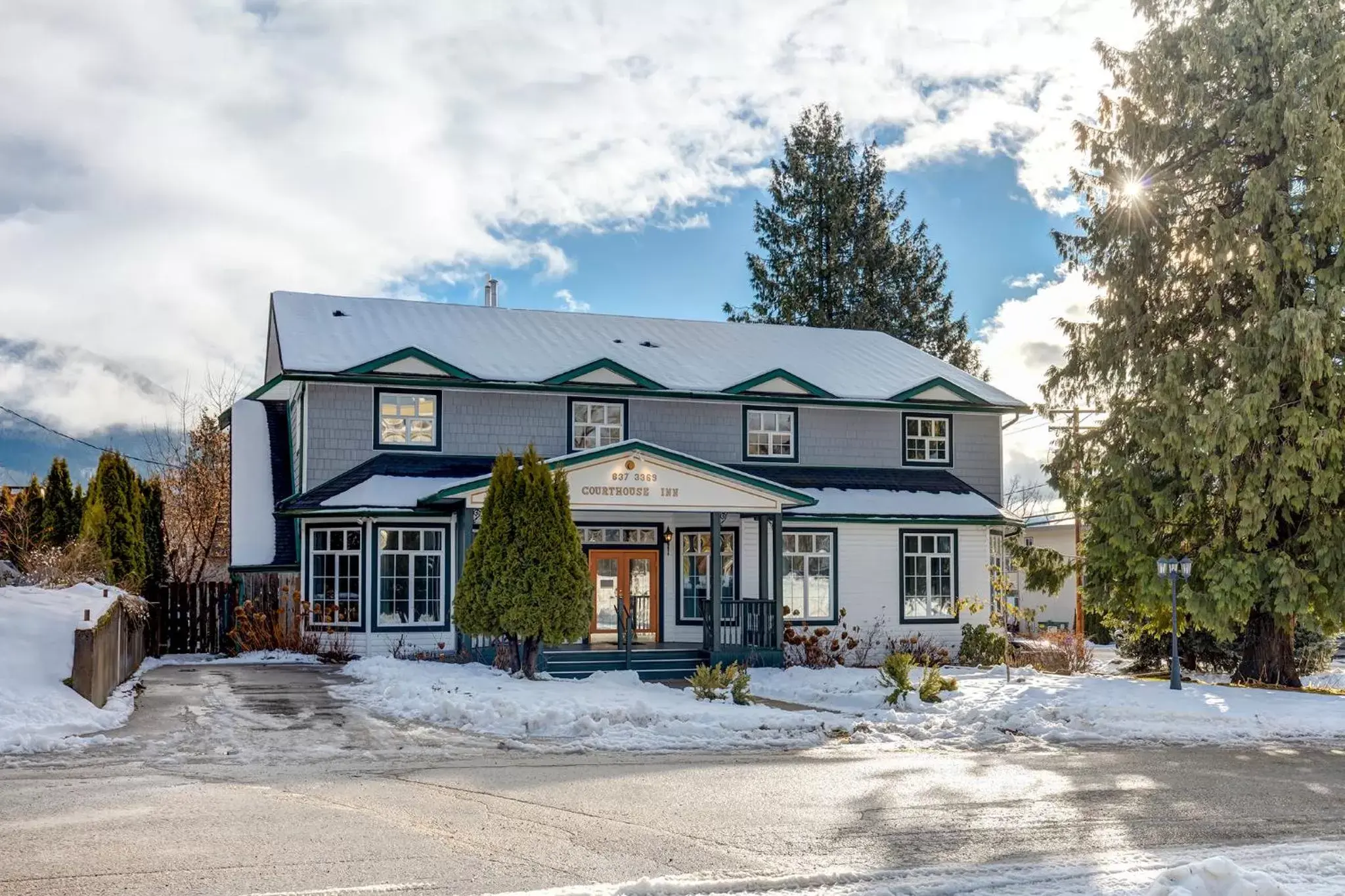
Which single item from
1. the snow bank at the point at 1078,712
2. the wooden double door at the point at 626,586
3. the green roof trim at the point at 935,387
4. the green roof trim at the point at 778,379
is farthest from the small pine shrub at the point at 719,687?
the green roof trim at the point at 935,387

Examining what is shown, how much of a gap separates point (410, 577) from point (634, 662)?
461cm

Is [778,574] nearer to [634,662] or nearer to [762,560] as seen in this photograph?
[762,560]

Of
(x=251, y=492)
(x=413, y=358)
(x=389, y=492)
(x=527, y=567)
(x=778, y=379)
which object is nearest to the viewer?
(x=527, y=567)

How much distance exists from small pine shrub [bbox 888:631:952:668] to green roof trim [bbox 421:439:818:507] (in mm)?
4426

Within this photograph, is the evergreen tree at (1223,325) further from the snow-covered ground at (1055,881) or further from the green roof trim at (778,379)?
the snow-covered ground at (1055,881)

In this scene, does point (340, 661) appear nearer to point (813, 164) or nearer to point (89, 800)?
point (89, 800)

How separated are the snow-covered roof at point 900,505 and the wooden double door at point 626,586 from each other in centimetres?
321

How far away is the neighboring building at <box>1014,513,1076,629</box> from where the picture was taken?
3969 cm

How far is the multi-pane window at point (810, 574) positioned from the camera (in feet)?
81.9

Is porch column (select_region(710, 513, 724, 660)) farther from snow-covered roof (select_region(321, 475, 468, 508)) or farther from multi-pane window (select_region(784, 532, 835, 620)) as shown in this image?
snow-covered roof (select_region(321, 475, 468, 508))

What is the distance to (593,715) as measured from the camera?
1406 cm

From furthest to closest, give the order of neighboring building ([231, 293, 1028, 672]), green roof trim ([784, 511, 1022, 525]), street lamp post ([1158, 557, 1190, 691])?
1. green roof trim ([784, 511, 1022, 525])
2. neighboring building ([231, 293, 1028, 672])
3. street lamp post ([1158, 557, 1190, 691])

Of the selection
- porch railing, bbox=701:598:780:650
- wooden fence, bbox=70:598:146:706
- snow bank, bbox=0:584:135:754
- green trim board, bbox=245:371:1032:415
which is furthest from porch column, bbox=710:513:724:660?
snow bank, bbox=0:584:135:754

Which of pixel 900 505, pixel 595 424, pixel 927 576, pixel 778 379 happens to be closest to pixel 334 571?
pixel 595 424
